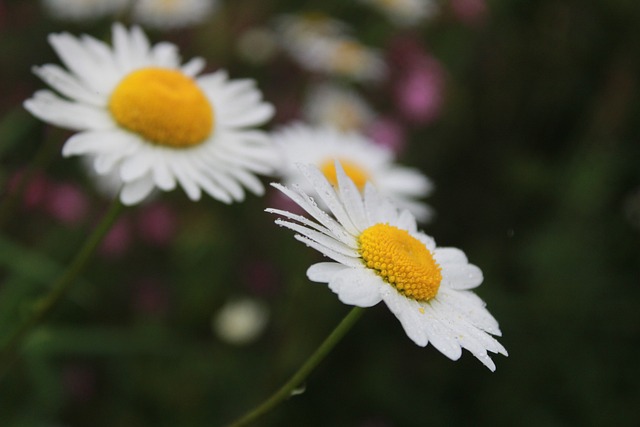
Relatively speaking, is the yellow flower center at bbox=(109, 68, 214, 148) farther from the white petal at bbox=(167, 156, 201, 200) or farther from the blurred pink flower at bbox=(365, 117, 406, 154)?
the blurred pink flower at bbox=(365, 117, 406, 154)

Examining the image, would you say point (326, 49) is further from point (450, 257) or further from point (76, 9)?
point (450, 257)

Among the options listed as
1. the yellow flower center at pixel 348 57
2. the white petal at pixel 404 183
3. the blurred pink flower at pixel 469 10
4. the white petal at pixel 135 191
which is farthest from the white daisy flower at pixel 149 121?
the blurred pink flower at pixel 469 10

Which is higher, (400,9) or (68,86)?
(400,9)

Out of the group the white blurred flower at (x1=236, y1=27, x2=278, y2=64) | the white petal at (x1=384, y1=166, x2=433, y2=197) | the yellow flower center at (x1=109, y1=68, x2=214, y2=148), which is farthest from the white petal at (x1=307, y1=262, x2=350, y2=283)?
the white blurred flower at (x1=236, y1=27, x2=278, y2=64)

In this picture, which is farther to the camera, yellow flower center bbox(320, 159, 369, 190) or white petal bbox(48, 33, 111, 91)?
yellow flower center bbox(320, 159, 369, 190)

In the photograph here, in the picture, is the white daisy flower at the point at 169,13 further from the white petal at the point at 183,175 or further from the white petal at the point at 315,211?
the white petal at the point at 315,211

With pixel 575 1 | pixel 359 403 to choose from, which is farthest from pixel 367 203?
pixel 575 1

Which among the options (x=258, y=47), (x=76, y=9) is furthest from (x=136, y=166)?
(x=76, y=9)

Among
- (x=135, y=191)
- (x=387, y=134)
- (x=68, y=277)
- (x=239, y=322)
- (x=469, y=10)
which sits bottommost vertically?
(x=239, y=322)
